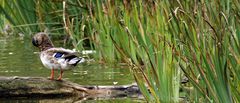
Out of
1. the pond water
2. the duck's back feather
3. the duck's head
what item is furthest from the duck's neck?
the pond water

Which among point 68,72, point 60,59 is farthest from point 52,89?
point 68,72

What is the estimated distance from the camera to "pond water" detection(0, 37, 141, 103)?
860 cm

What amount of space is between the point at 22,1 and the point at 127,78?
199 inches

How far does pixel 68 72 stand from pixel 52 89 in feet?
6.77

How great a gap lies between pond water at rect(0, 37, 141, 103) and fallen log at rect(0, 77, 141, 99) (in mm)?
92

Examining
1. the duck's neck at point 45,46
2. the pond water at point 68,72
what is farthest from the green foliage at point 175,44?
the duck's neck at point 45,46

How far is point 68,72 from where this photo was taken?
9867mm

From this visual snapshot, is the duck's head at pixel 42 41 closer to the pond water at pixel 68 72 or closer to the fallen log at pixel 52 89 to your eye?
the pond water at pixel 68 72

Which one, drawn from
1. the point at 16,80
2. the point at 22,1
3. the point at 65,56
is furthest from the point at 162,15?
the point at 22,1

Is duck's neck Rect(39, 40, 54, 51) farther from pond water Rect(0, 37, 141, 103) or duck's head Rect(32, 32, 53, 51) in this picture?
pond water Rect(0, 37, 141, 103)

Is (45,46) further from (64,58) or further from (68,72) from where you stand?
(68,72)

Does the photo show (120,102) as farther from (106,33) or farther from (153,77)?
(106,33)

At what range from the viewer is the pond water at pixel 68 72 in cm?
860

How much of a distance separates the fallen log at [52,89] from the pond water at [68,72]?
0.30 feet
